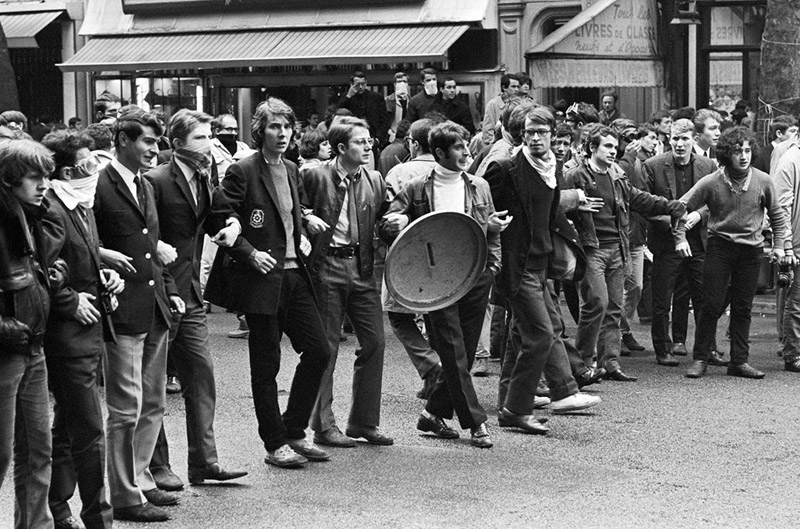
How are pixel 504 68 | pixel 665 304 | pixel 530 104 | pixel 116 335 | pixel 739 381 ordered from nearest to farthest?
pixel 116 335 → pixel 530 104 → pixel 739 381 → pixel 665 304 → pixel 504 68

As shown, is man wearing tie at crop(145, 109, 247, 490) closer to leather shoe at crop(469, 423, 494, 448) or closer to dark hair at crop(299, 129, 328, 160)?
leather shoe at crop(469, 423, 494, 448)

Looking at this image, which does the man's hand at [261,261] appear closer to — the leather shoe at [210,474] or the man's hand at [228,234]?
the man's hand at [228,234]

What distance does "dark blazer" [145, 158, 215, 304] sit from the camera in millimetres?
7391

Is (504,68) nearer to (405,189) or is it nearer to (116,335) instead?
(405,189)

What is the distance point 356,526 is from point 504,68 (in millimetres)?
14421

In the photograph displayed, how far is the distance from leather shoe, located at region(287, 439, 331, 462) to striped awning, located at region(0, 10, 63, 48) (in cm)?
1760

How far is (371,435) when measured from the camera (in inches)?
336

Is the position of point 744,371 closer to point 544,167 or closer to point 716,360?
point 716,360

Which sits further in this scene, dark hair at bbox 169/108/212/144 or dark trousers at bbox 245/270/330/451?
dark trousers at bbox 245/270/330/451

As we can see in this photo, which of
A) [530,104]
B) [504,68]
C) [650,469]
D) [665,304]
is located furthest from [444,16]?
[650,469]

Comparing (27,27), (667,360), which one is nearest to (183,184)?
(667,360)

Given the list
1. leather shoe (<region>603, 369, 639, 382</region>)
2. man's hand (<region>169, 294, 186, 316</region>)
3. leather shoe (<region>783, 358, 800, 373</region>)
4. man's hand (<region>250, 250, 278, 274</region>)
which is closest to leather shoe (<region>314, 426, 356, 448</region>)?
man's hand (<region>250, 250, 278, 274</region>)

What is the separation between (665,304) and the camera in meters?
11.9

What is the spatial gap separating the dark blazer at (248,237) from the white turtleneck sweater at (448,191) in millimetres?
1009
